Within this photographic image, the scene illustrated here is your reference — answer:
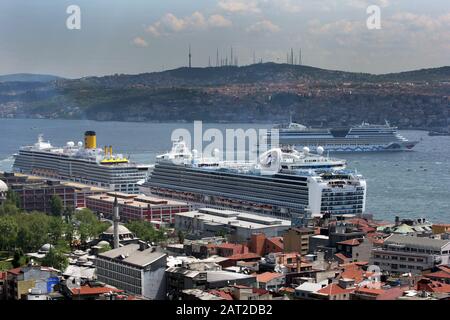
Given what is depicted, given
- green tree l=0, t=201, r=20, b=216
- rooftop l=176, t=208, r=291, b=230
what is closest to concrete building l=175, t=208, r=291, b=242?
rooftop l=176, t=208, r=291, b=230

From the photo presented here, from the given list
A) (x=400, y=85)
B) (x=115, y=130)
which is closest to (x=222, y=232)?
(x=115, y=130)

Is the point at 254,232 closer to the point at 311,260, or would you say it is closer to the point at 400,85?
the point at 311,260

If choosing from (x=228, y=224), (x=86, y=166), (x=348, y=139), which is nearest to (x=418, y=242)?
(x=228, y=224)

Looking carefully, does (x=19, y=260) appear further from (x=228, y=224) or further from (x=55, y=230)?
(x=228, y=224)

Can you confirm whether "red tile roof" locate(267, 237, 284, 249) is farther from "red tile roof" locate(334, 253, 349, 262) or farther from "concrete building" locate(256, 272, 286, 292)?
"concrete building" locate(256, 272, 286, 292)
